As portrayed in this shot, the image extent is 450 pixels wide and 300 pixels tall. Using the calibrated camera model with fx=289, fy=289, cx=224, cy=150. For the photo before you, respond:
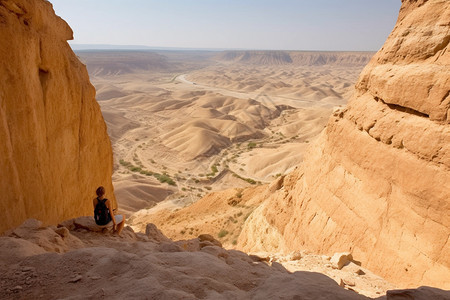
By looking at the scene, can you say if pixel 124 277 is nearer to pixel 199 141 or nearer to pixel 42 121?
pixel 42 121

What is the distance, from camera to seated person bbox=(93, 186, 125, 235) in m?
6.46

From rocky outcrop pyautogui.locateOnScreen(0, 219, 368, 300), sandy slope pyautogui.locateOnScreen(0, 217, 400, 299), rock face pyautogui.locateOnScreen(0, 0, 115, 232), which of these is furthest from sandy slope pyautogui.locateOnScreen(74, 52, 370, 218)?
rocky outcrop pyautogui.locateOnScreen(0, 219, 368, 300)

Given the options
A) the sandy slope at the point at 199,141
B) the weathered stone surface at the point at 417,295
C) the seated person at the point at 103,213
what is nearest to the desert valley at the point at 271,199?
the weathered stone surface at the point at 417,295

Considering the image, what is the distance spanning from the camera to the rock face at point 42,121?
624 centimetres

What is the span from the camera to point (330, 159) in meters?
10.8

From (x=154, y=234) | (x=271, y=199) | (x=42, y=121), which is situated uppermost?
(x=42, y=121)

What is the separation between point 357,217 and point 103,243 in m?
7.04

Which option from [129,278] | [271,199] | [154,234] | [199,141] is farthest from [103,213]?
[199,141]

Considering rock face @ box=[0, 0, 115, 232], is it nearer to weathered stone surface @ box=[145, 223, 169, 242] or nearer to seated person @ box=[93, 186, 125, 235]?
seated person @ box=[93, 186, 125, 235]

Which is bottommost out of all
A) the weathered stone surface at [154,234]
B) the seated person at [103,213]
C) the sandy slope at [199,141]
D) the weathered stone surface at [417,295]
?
the sandy slope at [199,141]

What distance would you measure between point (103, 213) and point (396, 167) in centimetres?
751

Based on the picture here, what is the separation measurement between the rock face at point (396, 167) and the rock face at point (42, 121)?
811cm

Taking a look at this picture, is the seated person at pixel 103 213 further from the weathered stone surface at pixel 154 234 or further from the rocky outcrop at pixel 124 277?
the weathered stone surface at pixel 154 234

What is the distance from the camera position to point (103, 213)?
6.65m
